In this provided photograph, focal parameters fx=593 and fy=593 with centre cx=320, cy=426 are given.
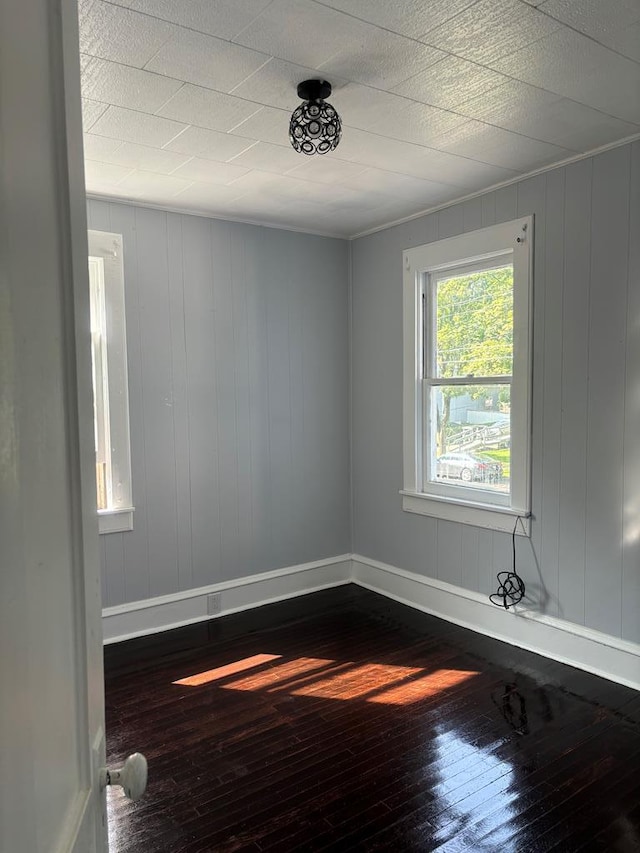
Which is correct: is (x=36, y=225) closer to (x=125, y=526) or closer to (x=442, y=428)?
(x=125, y=526)

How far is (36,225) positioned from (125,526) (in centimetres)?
320

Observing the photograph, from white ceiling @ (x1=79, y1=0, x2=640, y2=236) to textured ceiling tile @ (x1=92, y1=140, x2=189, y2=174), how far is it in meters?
0.01

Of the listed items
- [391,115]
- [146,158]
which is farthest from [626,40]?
[146,158]

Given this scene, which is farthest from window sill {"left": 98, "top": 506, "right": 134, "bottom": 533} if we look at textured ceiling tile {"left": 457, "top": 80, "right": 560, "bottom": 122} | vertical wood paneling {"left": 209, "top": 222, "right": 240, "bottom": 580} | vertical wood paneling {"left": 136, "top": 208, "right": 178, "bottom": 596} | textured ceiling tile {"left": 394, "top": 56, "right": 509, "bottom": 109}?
textured ceiling tile {"left": 457, "top": 80, "right": 560, "bottom": 122}

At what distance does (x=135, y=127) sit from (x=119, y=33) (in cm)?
70

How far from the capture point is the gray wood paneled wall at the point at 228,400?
12.0ft

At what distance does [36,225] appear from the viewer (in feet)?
2.09

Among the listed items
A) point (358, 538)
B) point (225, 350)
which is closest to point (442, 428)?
point (358, 538)

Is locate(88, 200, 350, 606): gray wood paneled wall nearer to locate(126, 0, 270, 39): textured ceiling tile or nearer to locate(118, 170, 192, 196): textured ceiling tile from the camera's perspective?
locate(118, 170, 192, 196): textured ceiling tile

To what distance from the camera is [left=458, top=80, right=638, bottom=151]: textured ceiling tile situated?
2.31m

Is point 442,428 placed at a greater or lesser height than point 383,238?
lesser

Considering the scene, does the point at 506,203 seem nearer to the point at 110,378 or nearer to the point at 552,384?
the point at 552,384

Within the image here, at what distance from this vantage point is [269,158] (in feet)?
9.62

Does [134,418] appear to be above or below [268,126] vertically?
below
